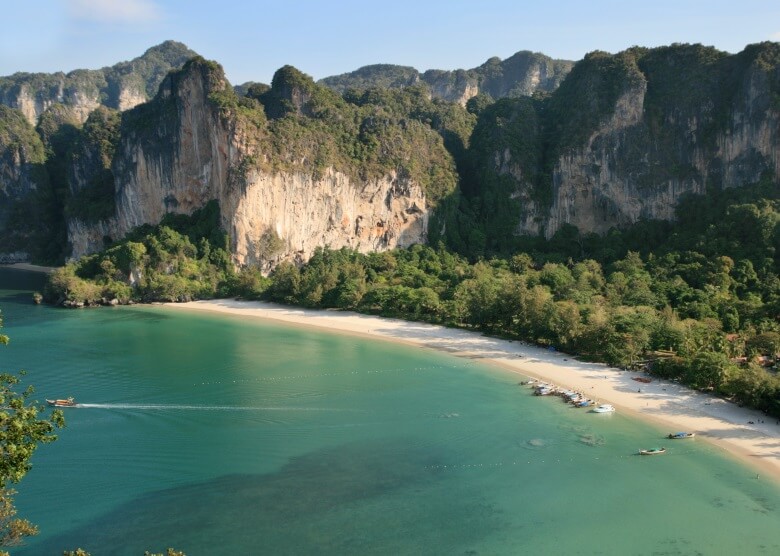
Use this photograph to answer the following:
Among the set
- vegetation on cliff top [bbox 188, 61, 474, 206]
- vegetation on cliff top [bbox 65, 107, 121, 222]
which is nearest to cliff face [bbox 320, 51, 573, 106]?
vegetation on cliff top [bbox 188, 61, 474, 206]

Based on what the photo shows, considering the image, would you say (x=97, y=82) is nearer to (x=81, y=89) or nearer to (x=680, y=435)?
(x=81, y=89)

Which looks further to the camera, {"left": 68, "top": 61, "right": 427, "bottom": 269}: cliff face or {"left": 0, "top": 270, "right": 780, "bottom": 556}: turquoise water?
{"left": 68, "top": 61, "right": 427, "bottom": 269}: cliff face

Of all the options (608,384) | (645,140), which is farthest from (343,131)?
(608,384)

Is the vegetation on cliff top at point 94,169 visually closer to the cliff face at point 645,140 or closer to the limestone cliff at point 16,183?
the limestone cliff at point 16,183

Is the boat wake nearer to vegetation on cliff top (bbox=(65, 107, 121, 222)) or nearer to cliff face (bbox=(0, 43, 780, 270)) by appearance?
cliff face (bbox=(0, 43, 780, 270))

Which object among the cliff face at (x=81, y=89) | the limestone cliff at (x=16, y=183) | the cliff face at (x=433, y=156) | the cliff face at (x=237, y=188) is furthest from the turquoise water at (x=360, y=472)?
the cliff face at (x=81, y=89)

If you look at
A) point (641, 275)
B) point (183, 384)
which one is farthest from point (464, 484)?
point (641, 275)

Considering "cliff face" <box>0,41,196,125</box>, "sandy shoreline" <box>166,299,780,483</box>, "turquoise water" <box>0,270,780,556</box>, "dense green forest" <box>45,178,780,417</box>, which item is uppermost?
"cliff face" <box>0,41,196,125</box>
